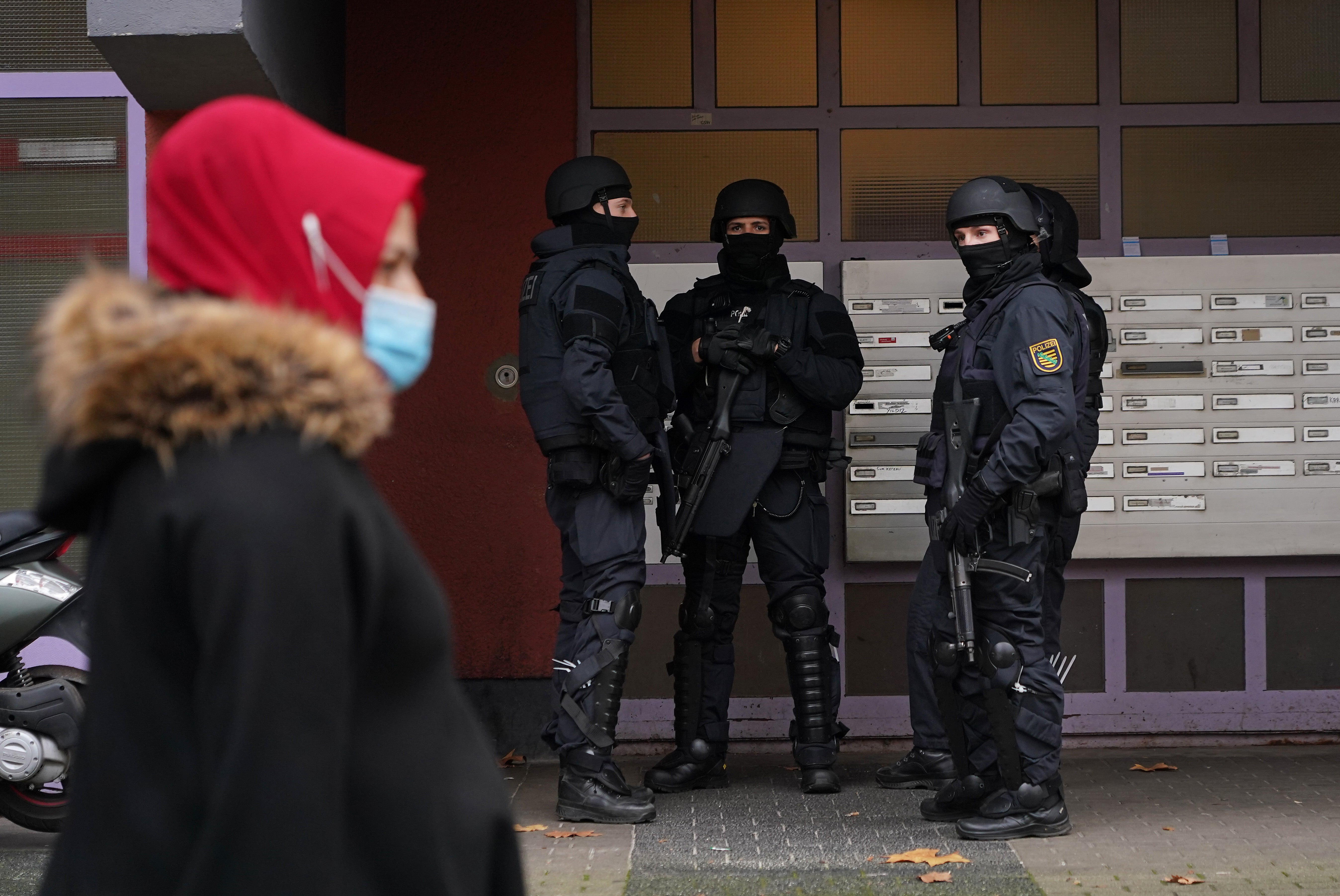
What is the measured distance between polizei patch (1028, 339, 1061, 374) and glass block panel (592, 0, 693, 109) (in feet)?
7.42

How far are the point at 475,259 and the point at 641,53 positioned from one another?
1.17 meters

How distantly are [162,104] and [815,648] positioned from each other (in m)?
3.06

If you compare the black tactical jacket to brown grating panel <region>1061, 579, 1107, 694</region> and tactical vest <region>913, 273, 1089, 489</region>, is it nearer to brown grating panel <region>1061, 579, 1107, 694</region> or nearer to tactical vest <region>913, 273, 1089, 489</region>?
tactical vest <region>913, 273, 1089, 489</region>

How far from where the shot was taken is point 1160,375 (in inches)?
237

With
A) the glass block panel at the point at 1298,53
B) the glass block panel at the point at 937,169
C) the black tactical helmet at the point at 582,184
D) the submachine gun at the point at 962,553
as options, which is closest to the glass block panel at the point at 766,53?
the glass block panel at the point at 937,169

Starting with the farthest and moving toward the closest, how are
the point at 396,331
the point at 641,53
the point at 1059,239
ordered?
1. the point at 641,53
2. the point at 1059,239
3. the point at 396,331

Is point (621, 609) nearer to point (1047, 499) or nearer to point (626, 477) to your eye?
point (626, 477)

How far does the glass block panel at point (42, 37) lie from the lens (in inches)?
215

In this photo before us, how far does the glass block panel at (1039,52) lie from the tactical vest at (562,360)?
2126 millimetres

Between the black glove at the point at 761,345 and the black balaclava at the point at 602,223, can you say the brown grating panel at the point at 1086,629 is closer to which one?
the black glove at the point at 761,345

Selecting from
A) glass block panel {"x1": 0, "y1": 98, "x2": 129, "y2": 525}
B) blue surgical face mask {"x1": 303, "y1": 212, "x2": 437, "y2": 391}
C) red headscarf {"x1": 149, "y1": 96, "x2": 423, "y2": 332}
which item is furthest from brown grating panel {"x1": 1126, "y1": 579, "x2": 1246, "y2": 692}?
red headscarf {"x1": 149, "y1": 96, "x2": 423, "y2": 332}

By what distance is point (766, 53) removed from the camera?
6.07 meters

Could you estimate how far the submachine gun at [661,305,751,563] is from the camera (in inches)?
208

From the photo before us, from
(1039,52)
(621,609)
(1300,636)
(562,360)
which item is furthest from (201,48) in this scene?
(1300,636)
